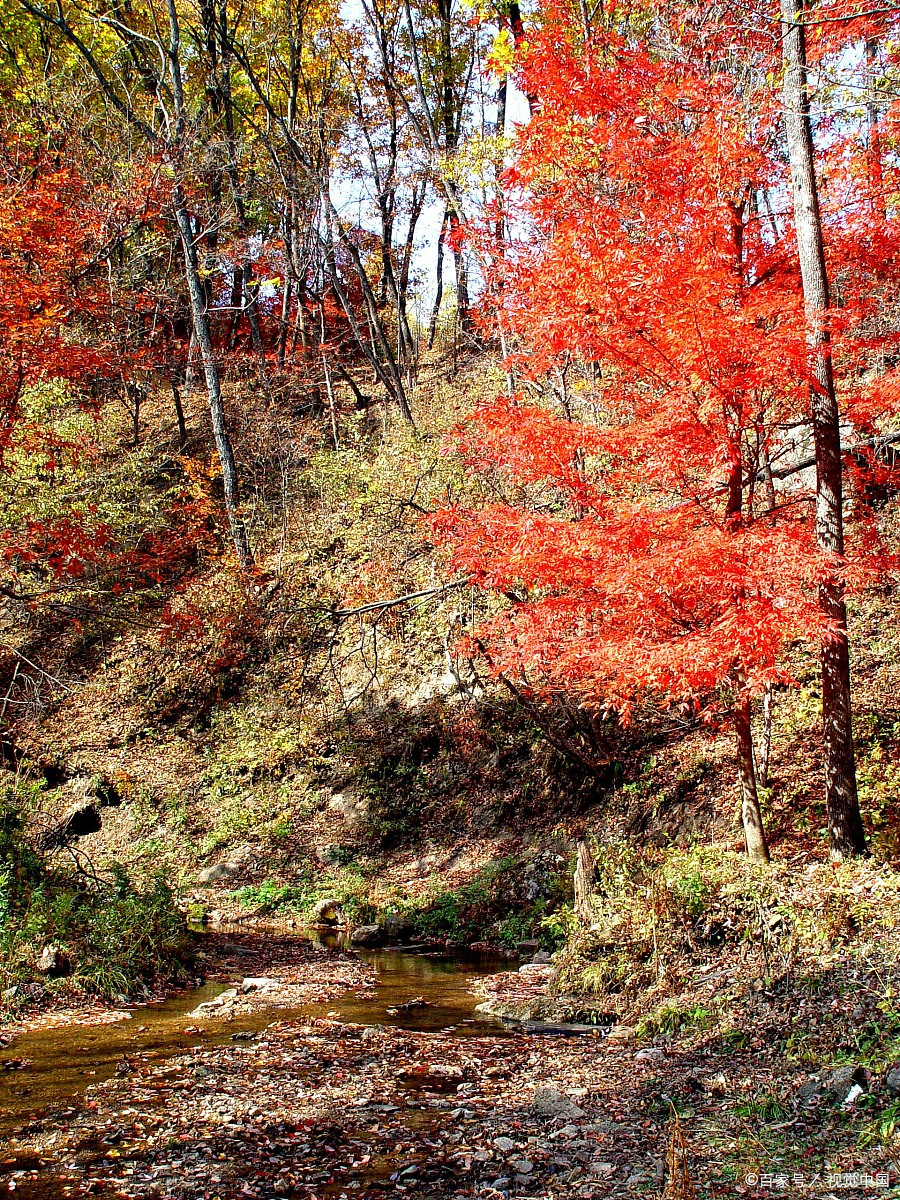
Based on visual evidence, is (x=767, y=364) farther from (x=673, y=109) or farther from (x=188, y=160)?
(x=188, y=160)

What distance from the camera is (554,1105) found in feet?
17.7

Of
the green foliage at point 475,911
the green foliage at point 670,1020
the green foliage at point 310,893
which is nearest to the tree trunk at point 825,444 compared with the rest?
the green foliage at point 670,1020

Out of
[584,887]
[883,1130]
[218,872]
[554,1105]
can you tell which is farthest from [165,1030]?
[218,872]

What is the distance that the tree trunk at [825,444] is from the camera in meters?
7.80

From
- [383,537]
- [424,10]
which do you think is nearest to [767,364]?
[383,537]

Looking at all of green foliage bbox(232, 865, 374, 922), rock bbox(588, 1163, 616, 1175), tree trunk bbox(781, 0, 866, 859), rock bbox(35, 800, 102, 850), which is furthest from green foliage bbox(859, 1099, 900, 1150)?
rock bbox(35, 800, 102, 850)

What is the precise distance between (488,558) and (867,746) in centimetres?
549

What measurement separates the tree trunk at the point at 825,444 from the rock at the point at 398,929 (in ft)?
22.4

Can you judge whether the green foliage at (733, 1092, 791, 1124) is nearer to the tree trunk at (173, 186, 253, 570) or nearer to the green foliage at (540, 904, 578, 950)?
the green foliage at (540, 904, 578, 950)

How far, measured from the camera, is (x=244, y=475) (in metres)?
25.1

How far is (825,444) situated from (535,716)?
6200 mm

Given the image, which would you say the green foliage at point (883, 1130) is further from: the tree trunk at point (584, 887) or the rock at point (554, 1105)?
the tree trunk at point (584, 887)

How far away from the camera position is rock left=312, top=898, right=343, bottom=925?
13516 millimetres

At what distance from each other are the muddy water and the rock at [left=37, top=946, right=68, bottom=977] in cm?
102
